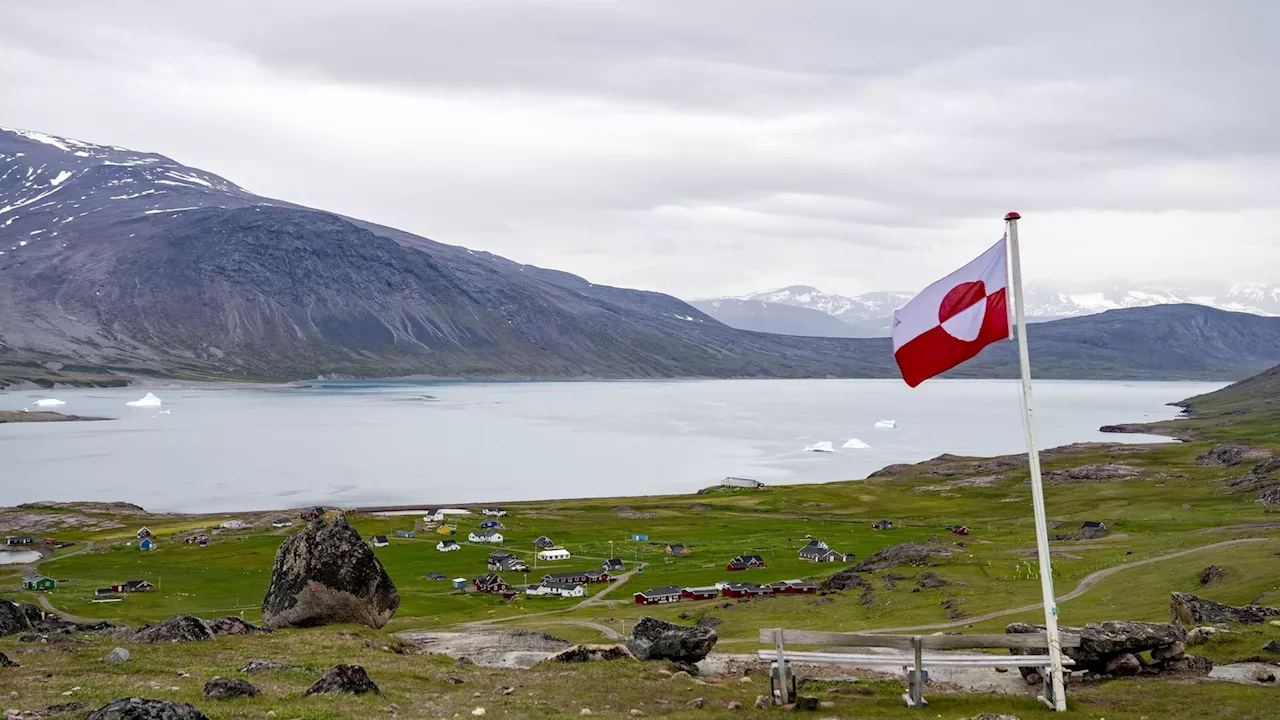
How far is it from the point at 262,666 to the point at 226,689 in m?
4.48

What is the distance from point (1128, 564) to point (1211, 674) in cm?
4140

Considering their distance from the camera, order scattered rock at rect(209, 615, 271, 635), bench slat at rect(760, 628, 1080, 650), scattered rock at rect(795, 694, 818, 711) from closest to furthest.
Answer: scattered rock at rect(795, 694, 818, 711) → bench slat at rect(760, 628, 1080, 650) → scattered rock at rect(209, 615, 271, 635)

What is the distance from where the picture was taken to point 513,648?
38.6 m

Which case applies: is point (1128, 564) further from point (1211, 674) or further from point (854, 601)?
point (1211, 674)

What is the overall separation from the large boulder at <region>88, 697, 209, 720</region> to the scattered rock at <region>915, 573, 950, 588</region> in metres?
55.3

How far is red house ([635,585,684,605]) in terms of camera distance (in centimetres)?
7656

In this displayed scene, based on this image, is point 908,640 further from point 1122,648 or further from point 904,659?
point 1122,648

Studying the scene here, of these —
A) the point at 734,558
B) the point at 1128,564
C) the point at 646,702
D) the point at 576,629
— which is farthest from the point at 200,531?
the point at 646,702

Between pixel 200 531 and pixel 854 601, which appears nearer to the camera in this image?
pixel 854 601

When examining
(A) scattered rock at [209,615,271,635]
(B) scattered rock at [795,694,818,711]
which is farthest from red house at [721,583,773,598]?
(B) scattered rock at [795,694,818,711]

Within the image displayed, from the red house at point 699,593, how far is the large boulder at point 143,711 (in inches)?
2566

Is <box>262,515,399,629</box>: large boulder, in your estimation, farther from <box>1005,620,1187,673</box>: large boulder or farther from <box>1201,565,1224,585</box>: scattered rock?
<box>1201,565,1224,585</box>: scattered rock

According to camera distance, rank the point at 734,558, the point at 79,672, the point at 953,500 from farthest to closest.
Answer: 1. the point at 953,500
2. the point at 734,558
3. the point at 79,672

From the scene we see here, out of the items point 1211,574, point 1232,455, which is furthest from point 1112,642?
point 1232,455
